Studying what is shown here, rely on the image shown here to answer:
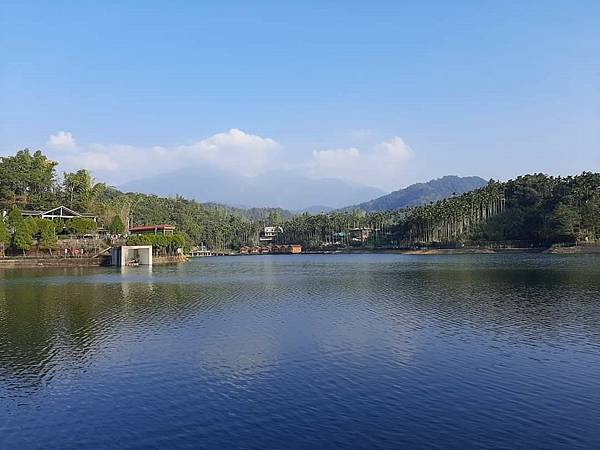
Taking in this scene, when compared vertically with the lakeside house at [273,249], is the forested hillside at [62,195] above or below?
above

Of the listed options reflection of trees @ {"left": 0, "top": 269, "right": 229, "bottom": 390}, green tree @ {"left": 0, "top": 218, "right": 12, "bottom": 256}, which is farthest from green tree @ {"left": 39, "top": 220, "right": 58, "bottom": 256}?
reflection of trees @ {"left": 0, "top": 269, "right": 229, "bottom": 390}

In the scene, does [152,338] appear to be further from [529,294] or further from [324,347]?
[529,294]

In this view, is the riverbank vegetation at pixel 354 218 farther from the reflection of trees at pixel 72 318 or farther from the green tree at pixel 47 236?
the reflection of trees at pixel 72 318

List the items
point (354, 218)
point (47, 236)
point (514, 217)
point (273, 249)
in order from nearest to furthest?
point (47, 236), point (514, 217), point (273, 249), point (354, 218)

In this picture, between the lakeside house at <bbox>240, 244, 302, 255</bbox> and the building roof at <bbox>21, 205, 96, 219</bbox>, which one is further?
the lakeside house at <bbox>240, 244, 302, 255</bbox>

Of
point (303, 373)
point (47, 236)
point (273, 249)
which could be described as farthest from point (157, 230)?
point (303, 373)

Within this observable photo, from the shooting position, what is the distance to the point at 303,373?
58.9 ft

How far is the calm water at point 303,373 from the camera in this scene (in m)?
12.9

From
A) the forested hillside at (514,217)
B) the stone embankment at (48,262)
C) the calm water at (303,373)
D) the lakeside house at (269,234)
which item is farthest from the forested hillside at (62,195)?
the calm water at (303,373)

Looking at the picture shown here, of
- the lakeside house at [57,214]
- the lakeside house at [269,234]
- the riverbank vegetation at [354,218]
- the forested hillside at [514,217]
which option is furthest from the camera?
the lakeside house at [269,234]

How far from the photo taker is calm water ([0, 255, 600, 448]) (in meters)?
12.9

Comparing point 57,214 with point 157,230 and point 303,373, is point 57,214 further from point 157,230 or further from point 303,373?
point 303,373

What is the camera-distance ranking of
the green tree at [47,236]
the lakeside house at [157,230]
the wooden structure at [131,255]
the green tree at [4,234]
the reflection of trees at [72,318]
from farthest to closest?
the lakeside house at [157,230]
the wooden structure at [131,255]
the green tree at [47,236]
the green tree at [4,234]
the reflection of trees at [72,318]

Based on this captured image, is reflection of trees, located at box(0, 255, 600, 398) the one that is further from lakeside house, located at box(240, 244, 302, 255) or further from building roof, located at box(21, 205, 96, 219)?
lakeside house, located at box(240, 244, 302, 255)
